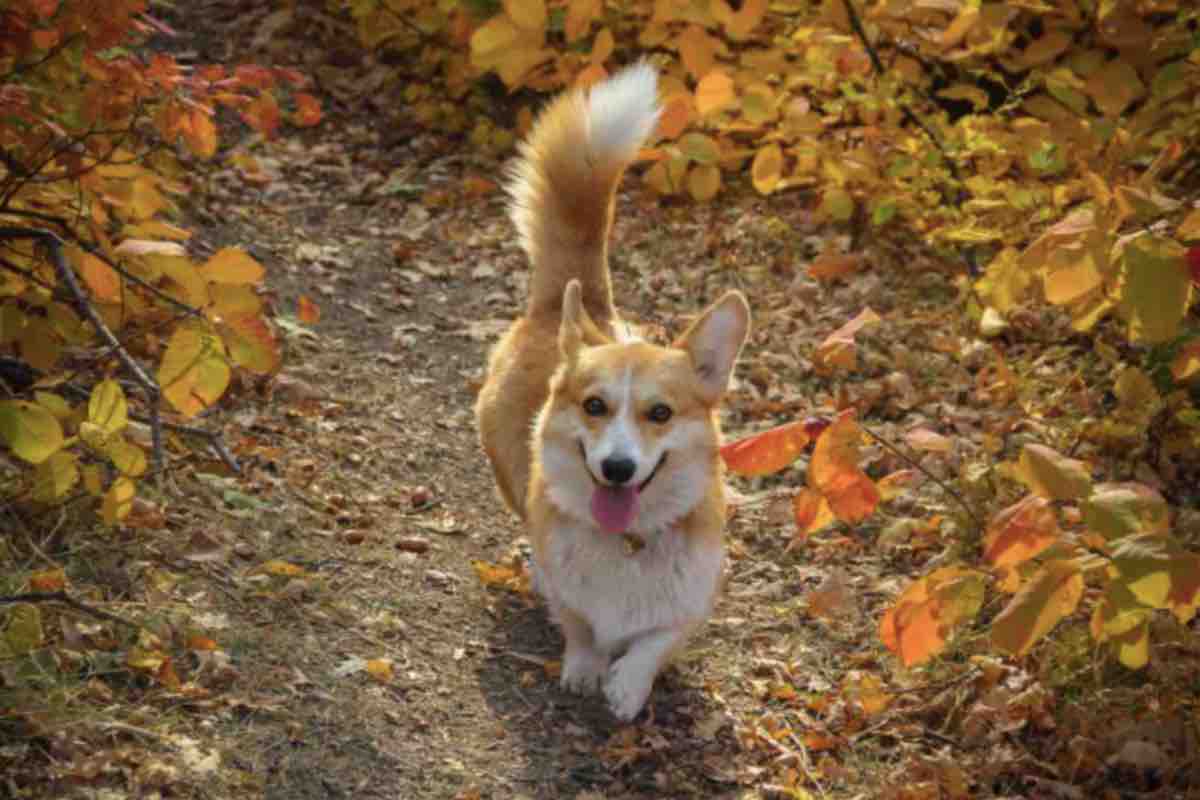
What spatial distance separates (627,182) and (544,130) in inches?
96.1

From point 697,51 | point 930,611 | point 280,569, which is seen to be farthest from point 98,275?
point 697,51

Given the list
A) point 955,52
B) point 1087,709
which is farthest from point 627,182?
point 1087,709

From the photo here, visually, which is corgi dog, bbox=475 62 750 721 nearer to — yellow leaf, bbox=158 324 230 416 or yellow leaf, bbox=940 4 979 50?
yellow leaf, bbox=158 324 230 416

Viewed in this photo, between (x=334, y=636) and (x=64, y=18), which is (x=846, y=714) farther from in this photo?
(x=64, y=18)

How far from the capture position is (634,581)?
3529 mm

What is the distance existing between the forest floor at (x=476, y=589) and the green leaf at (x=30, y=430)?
583 mm

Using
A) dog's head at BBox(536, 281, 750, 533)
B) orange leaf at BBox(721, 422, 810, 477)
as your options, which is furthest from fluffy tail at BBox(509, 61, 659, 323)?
A: orange leaf at BBox(721, 422, 810, 477)

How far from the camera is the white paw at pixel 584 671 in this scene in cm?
358

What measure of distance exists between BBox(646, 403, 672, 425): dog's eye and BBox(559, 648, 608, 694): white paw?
684 millimetres

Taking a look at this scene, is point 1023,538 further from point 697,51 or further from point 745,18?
point 697,51

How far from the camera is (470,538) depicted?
14.3 feet

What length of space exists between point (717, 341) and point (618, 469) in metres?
0.50

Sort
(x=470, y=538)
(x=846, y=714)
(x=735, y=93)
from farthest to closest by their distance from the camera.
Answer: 1. (x=735, y=93)
2. (x=470, y=538)
3. (x=846, y=714)

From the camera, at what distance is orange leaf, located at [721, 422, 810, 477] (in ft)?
9.30
